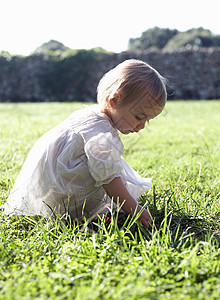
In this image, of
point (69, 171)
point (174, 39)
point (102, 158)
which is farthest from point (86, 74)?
point (174, 39)

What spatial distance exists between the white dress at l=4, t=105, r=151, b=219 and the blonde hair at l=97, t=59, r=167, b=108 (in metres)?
0.16

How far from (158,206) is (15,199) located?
0.91m

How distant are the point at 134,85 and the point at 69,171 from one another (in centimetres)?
63

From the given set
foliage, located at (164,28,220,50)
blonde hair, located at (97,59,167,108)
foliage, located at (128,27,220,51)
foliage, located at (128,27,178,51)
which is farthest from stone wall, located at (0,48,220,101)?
foliage, located at (128,27,178,51)

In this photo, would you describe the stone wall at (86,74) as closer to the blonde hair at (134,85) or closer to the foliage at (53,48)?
the foliage at (53,48)

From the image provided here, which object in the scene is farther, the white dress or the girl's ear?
the girl's ear

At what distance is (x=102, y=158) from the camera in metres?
1.77

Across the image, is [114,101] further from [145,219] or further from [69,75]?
[69,75]

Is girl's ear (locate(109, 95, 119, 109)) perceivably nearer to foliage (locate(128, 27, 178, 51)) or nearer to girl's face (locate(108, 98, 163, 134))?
girl's face (locate(108, 98, 163, 134))

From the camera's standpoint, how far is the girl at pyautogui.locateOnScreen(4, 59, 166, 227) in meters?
1.88

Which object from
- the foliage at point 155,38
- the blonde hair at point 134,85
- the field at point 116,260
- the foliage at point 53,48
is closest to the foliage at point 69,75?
the foliage at point 53,48

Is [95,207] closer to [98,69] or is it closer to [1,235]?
[1,235]

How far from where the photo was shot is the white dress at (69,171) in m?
1.82

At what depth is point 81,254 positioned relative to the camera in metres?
1.44
